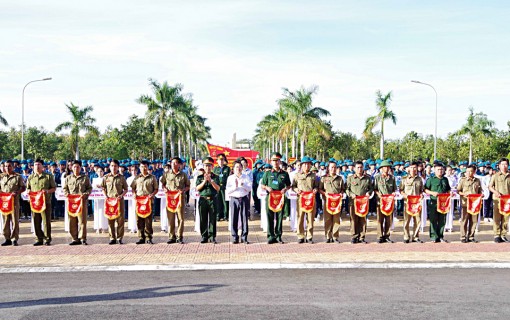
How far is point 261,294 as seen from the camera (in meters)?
8.45

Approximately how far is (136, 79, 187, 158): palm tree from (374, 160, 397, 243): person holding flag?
37606 millimetres

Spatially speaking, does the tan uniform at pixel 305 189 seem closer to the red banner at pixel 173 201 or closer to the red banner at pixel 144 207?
the red banner at pixel 173 201

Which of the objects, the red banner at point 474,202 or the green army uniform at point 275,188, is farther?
the red banner at point 474,202

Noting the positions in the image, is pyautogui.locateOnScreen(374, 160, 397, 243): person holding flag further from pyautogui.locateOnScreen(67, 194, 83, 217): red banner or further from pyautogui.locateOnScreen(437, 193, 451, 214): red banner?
pyautogui.locateOnScreen(67, 194, 83, 217): red banner

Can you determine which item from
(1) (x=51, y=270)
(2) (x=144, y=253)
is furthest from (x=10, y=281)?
(2) (x=144, y=253)

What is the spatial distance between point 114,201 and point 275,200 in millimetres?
3848

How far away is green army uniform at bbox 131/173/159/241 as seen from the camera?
44.2ft

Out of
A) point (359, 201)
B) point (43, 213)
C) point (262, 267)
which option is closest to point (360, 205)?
point (359, 201)

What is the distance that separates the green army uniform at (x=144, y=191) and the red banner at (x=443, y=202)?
272 inches

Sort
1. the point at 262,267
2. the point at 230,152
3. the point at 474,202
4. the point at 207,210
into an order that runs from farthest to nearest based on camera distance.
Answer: the point at 230,152 → the point at 474,202 → the point at 207,210 → the point at 262,267

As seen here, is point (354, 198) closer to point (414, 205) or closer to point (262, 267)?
point (414, 205)

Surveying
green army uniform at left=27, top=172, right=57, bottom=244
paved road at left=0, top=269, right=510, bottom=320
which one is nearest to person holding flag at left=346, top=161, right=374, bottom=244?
paved road at left=0, top=269, right=510, bottom=320

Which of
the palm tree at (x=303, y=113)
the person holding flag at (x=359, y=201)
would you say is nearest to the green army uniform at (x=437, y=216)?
the person holding flag at (x=359, y=201)

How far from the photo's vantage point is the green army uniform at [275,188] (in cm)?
1351
